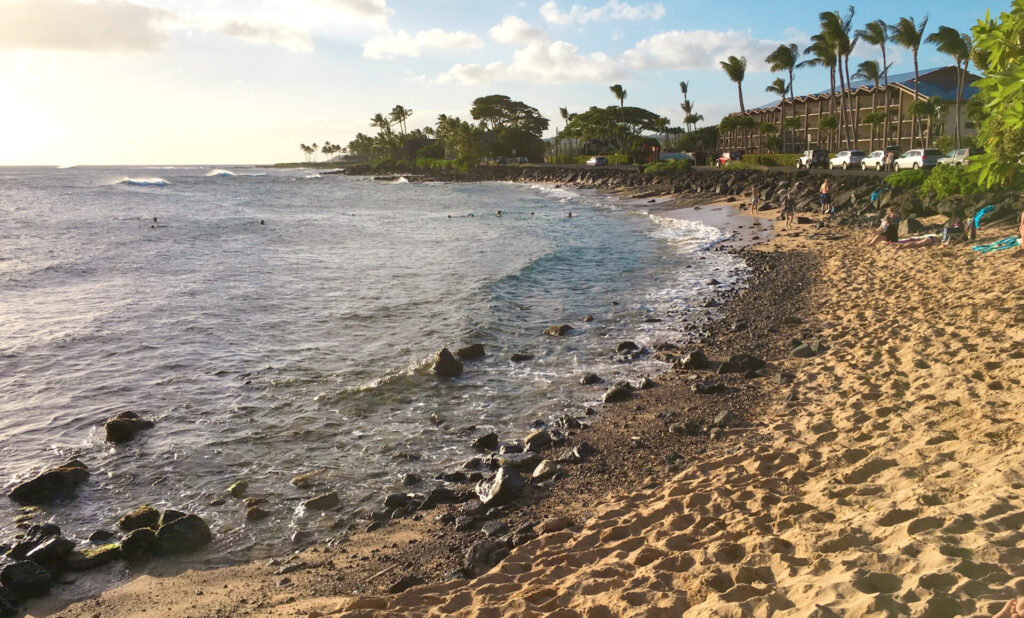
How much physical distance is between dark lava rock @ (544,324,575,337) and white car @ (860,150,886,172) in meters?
35.5

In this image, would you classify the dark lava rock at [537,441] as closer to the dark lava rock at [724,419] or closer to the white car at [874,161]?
the dark lava rock at [724,419]

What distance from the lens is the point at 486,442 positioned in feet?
33.3

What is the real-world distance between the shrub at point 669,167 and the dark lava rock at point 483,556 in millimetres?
62237

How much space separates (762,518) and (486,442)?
469 cm

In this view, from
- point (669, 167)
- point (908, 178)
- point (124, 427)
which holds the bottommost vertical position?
point (124, 427)

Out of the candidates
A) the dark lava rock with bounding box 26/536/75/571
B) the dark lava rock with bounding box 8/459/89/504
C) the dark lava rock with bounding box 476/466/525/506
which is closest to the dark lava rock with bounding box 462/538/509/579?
the dark lava rock with bounding box 476/466/525/506

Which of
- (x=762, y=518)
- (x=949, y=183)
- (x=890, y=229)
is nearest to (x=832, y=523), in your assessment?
(x=762, y=518)

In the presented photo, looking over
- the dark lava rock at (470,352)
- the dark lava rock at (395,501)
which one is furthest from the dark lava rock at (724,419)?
the dark lava rock at (470,352)

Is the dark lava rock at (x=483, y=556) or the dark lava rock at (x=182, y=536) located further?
the dark lava rock at (x=182, y=536)

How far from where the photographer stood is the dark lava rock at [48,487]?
8.93 m

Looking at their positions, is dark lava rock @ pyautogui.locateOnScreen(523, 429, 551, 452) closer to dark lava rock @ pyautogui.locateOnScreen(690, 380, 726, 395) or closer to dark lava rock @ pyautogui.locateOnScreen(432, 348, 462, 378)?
dark lava rock @ pyautogui.locateOnScreen(690, 380, 726, 395)

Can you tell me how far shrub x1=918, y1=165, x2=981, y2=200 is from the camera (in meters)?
22.8

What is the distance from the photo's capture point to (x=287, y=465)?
384 inches

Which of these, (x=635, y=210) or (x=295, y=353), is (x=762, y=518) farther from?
(x=635, y=210)
